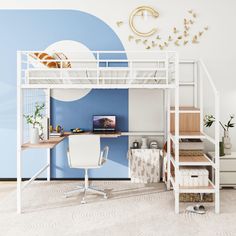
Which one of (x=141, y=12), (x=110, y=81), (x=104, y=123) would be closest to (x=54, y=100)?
(x=104, y=123)

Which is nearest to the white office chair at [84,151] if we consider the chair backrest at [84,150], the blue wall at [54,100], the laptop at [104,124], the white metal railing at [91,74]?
the chair backrest at [84,150]

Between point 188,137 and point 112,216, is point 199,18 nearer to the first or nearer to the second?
point 188,137

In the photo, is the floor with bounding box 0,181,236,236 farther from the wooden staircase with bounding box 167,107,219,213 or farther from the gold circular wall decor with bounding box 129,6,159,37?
the gold circular wall decor with bounding box 129,6,159,37

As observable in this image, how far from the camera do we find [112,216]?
3.21 meters

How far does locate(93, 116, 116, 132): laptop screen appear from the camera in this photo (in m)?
4.50

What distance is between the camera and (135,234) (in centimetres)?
279

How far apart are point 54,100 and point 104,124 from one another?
2.70 ft

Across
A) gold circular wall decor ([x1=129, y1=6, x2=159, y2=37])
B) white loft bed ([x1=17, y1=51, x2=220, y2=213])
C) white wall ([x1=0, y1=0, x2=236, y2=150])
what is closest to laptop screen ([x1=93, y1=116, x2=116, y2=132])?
white loft bed ([x1=17, y1=51, x2=220, y2=213])

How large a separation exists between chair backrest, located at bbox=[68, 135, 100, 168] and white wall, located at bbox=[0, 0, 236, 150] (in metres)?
1.66

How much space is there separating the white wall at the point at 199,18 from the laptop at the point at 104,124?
1.07 m

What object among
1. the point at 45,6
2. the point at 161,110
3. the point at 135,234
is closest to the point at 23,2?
the point at 45,6

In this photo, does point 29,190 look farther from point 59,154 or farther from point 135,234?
point 135,234

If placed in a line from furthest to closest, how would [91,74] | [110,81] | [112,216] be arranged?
[91,74] < [110,81] < [112,216]

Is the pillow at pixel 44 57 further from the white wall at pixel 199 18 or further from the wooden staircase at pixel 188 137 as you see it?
the wooden staircase at pixel 188 137
